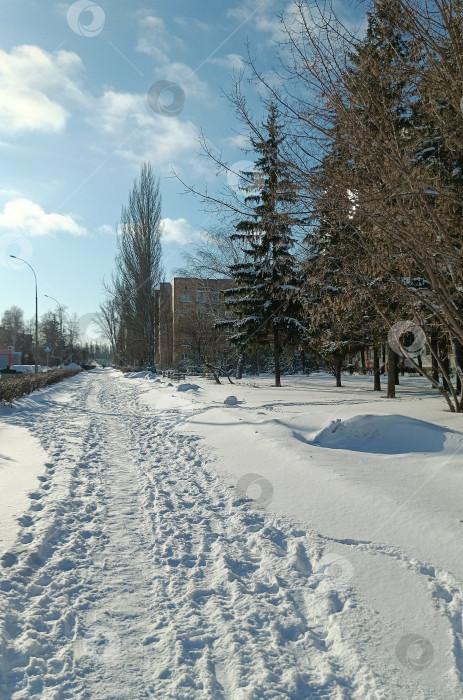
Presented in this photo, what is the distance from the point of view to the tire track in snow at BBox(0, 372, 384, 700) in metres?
2.61

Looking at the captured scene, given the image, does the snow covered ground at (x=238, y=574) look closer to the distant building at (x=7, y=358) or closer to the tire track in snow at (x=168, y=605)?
the tire track in snow at (x=168, y=605)

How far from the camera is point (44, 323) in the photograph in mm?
98688

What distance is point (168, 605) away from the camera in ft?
11.1

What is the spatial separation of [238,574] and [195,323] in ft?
119

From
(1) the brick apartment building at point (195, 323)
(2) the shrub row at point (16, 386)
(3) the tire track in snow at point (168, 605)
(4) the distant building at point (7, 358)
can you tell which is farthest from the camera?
(4) the distant building at point (7, 358)

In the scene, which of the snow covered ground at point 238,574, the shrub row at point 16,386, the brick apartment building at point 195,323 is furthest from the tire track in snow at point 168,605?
the brick apartment building at point 195,323

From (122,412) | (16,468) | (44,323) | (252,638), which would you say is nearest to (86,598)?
(252,638)

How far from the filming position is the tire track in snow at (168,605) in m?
2.61

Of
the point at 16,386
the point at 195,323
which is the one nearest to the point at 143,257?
the point at 195,323

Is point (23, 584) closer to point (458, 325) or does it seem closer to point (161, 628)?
point (161, 628)

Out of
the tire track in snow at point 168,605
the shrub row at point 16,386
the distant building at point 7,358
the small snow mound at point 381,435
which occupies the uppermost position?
the distant building at point 7,358

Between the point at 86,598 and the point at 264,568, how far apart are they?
1386mm

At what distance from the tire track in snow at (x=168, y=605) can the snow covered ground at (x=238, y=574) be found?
1 cm

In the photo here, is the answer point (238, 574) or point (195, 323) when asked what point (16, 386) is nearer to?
point (238, 574)
